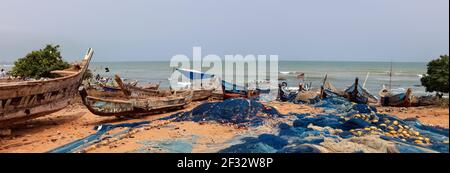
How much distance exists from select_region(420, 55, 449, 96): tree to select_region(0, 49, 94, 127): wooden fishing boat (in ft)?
57.5

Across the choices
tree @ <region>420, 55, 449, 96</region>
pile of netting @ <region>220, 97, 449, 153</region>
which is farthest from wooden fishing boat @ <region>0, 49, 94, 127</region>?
tree @ <region>420, 55, 449, 96</region>

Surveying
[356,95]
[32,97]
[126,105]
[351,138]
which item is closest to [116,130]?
[126,105]

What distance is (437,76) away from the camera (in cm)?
1777

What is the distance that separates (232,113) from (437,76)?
12.0 meters

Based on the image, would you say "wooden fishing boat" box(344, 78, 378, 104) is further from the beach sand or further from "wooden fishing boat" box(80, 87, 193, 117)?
"wooden fishing boat" box(80, 87, 193, 117)

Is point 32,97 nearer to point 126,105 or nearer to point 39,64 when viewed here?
point 126,105

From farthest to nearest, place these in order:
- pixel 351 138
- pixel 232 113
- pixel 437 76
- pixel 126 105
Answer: pixel 437 76 → pixel 126 105 → pixel 232 113 → pixel 351 138

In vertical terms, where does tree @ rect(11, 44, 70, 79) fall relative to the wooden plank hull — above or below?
above

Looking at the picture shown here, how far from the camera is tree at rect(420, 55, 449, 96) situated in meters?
17.3

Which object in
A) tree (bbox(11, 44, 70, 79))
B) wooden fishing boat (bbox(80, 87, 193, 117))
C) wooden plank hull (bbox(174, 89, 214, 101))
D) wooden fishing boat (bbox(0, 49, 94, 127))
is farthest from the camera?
wooden plank hull (bbox(174, 89, 214, 101))

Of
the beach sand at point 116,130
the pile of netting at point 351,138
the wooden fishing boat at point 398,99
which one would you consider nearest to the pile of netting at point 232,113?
the beach sand at point 116,130
